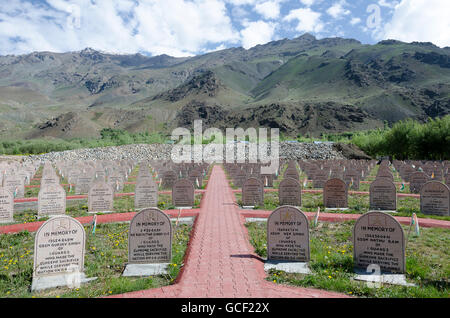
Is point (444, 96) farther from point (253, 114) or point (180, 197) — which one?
point (180, 197)

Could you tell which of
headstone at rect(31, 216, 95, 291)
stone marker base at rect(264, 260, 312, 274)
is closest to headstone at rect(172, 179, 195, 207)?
stone marker base at rect(264, 260, 312, 274)

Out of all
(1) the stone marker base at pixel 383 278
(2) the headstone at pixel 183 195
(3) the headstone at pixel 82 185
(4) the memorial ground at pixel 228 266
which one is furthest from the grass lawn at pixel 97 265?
(3) the headstone at pixel 82 185

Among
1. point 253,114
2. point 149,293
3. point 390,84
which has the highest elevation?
point 390,84

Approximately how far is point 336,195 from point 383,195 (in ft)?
4.65

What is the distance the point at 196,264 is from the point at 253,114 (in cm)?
11510

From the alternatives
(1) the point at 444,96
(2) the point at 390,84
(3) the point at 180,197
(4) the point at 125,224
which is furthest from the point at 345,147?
(2) the point at 390,84

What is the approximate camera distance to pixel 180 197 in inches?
416

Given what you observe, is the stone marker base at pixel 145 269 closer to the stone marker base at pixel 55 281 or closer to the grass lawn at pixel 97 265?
the grass lawn at pixel 97 265

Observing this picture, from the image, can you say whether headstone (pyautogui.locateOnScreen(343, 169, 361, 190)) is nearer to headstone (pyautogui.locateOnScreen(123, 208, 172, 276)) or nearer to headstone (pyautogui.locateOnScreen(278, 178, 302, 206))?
headstone (pyautogui.locateOnScreen(278, 178, 302, 206))

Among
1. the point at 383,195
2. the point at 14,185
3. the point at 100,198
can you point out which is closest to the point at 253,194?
the point at 383,195

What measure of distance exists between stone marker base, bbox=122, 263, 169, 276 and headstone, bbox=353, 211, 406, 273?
10.7ft

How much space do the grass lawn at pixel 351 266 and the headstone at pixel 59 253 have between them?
309 cm

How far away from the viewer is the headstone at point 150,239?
5258 millimetres

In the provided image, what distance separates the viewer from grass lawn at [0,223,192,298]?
4211 mm
